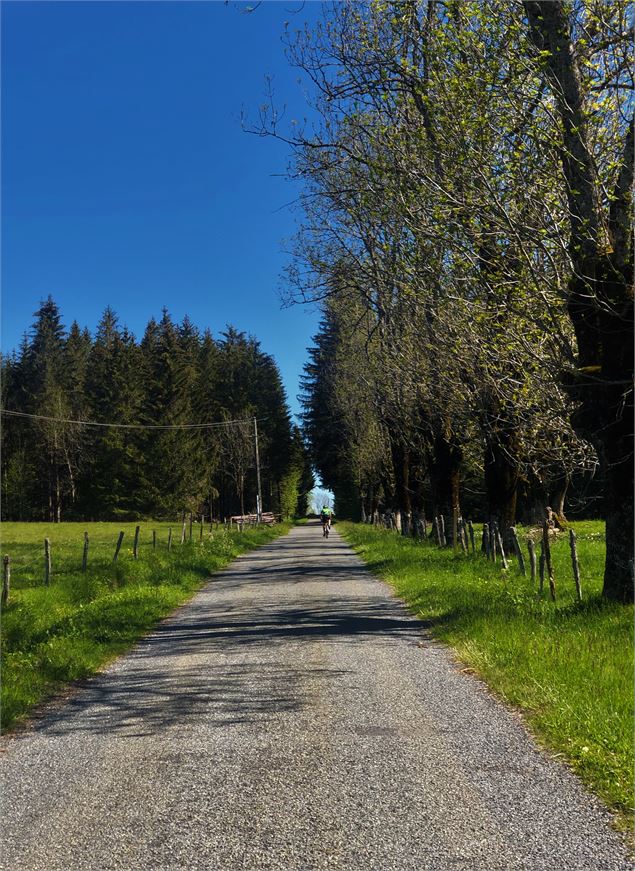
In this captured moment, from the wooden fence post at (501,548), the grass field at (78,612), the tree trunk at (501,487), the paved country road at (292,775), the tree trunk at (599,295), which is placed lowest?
the grass field at (78,612)

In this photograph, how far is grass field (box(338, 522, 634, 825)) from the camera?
5.06 m

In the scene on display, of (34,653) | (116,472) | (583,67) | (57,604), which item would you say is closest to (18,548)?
(57,604)

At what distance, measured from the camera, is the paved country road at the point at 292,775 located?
3.75 meters

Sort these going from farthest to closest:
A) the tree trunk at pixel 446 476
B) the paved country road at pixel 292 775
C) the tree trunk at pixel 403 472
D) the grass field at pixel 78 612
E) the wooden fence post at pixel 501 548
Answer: the tree trunk at pixel 403 472 → the tree trunk at pixel 446 476 → the wooden fence post at pixel 501 548 → the grass field at pixel 78 612 → the paved country road at pixel 292 775

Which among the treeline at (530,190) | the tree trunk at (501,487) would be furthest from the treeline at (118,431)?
the treeline at (530,190)

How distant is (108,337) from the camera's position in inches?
3290

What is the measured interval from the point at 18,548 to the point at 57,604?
62.5 ft

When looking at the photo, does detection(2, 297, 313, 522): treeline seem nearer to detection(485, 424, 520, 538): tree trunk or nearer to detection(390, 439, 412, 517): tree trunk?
detection(390, 439, 412, 517): tree trunk

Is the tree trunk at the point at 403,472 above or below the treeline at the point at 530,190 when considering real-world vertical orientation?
below

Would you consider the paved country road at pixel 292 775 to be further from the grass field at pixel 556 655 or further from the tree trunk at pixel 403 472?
the tree trunk at pixel 403 472

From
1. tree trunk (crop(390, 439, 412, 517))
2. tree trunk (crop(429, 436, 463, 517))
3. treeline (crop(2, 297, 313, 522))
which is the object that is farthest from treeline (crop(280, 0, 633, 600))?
treeline (crop(2, 297, 313, 522))

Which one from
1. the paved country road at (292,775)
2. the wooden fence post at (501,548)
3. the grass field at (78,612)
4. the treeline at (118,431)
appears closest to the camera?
the paved country road at (292,775)

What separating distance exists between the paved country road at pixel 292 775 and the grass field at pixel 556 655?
234 mm

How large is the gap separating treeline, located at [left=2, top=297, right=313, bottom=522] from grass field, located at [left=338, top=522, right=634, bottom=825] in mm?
53088
